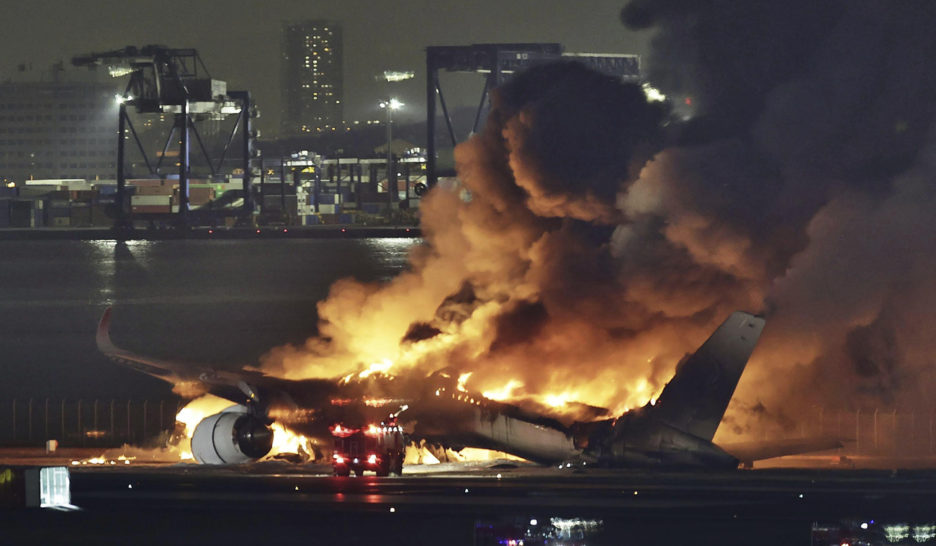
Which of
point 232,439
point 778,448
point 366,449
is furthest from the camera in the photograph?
point 232,439

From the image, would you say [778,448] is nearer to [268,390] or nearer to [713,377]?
[713,377]

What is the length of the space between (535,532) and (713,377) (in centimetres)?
1738

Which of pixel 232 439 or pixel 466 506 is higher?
pixel 232 439

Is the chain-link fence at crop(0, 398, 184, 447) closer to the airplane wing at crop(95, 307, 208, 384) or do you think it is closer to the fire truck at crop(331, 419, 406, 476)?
the airplane wing at crop(95, 307, 208, 384)

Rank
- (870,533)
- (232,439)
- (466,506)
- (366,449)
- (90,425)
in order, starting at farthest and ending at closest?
(90,425)
(232,439)
(366,449)
(466,506)
(870,533)

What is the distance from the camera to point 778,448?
57.9 m

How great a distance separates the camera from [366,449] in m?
56.1

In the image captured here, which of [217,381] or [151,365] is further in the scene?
[151,365]

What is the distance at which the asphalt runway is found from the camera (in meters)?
42.4

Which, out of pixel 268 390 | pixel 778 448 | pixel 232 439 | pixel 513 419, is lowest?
pixel 778 448

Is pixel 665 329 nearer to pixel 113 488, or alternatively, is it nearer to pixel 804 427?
pixel 804 427

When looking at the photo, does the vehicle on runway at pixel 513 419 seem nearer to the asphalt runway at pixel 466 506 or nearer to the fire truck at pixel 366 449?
the asphalt runway at pixel 466 506

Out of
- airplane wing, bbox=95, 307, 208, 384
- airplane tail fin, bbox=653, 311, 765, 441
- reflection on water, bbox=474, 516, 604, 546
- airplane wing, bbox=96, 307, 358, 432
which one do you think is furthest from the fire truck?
reflection on water, bbox=474, 516, 604, 546

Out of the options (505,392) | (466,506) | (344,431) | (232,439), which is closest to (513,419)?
(505,392)
